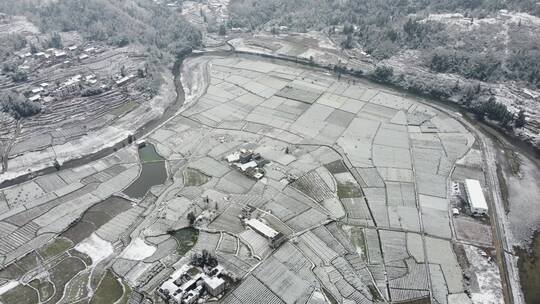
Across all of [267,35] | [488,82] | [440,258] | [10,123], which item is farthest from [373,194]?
[267,35]

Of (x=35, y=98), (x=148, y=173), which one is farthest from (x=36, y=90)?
(x=148, y=173)

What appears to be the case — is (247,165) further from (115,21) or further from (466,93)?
(115,21)

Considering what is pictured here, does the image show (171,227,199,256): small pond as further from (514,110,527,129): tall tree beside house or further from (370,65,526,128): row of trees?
(514,110,527,129): tall tree beside house

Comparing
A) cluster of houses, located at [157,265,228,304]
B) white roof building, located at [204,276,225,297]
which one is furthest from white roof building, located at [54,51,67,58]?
white roof building, located at [204,276,225,297]

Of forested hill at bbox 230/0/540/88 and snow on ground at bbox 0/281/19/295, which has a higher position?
forested hill at bbox 230/0/540/88

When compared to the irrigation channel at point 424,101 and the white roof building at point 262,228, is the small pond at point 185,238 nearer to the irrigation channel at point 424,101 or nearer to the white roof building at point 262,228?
the irrigation channel at point 424,101

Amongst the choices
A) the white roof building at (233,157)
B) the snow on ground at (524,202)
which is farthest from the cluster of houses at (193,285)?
the snow on ground at (524,202)
